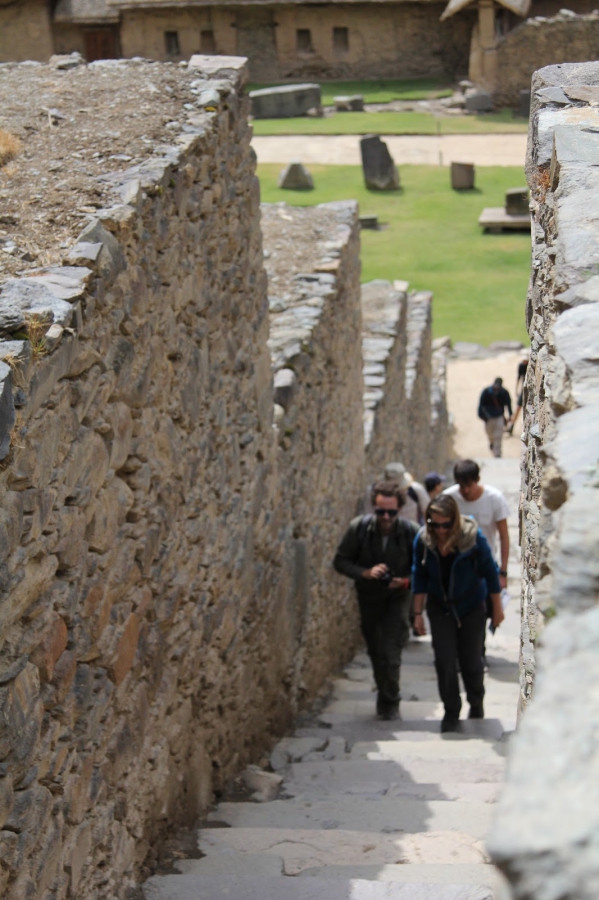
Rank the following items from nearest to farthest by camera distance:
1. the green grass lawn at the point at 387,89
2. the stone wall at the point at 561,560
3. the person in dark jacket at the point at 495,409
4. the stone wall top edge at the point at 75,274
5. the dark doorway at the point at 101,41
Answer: the stone wall at the point at 561,560, the stone wall top edge at the point at 75,274, the person in dark jacket at the point at 495,409, the green grass lawn at the point at 387,89, the dark doorway at the point at 101,41

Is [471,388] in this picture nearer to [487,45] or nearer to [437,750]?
[437,750]

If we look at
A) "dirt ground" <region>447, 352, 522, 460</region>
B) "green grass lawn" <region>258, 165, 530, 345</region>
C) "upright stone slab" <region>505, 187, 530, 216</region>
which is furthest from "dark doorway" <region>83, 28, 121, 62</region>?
"dirt ground" <region>447, 352, 522, 460</region>

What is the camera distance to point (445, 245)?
2156cm

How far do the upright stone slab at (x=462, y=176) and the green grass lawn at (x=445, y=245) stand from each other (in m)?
0.18

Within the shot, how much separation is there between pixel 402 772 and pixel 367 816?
2.55 feet

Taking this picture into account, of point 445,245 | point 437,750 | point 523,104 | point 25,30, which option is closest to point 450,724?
A: point 437,750

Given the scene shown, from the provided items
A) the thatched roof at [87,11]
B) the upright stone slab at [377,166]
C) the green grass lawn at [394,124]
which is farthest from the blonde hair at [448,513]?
the thatched roof at [87,11]

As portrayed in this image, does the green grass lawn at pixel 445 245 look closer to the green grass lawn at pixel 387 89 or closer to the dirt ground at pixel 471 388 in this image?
Answer: the dirt ground at pixel 471 388

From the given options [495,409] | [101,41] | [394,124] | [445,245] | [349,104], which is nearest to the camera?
[495,409]

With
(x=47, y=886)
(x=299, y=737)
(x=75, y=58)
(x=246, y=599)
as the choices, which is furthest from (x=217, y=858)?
(x=75, y=58)

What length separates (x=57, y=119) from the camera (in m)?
5.49

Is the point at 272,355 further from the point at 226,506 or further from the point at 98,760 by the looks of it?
the point at 98,760

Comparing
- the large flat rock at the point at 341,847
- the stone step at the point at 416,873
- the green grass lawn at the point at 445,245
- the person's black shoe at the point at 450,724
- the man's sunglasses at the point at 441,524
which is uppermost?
the green grass lawn at the point at 445,245

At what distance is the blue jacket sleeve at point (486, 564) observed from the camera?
5852mm
